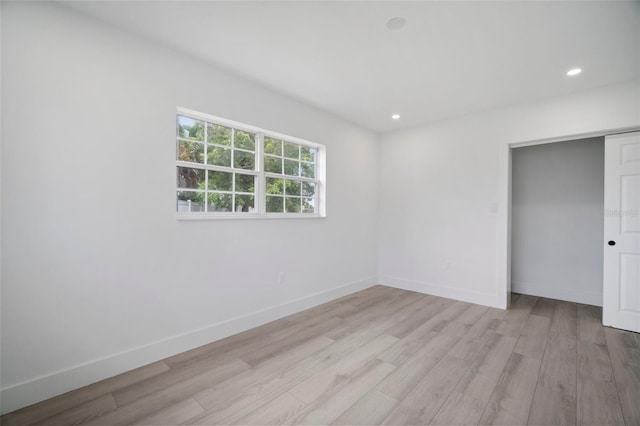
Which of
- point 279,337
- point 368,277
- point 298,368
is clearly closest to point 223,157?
point 279,337

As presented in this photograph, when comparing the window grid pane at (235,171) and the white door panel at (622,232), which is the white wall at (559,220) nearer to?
the white door panel at (622,232)

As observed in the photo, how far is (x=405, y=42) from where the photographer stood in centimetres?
234

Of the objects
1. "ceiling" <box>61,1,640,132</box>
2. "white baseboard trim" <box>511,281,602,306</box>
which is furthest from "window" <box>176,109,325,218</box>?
"white baseboard trim" <box>511,281,602,306</box>

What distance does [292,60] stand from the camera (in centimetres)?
263

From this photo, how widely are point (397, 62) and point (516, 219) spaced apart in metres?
3.43

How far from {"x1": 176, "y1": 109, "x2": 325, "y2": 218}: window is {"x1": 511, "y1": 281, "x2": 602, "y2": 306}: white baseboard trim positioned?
343 centimetres

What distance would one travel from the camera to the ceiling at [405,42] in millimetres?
1983

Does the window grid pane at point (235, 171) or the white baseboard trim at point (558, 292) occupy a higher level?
the window grid pane at point (235, 171)

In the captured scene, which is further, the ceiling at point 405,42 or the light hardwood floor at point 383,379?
the ceiling at point 405,42

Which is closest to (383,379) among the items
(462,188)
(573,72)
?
(462,188)

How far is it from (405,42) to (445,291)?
3.42m

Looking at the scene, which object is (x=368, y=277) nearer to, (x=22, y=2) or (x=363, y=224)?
(x=363, y=224)

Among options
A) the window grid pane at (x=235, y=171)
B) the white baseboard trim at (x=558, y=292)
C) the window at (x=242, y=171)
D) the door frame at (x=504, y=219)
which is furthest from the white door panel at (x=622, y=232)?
the window grid pane at (x=235, y=171)

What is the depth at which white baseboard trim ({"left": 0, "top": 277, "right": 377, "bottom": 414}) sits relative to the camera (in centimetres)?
183
